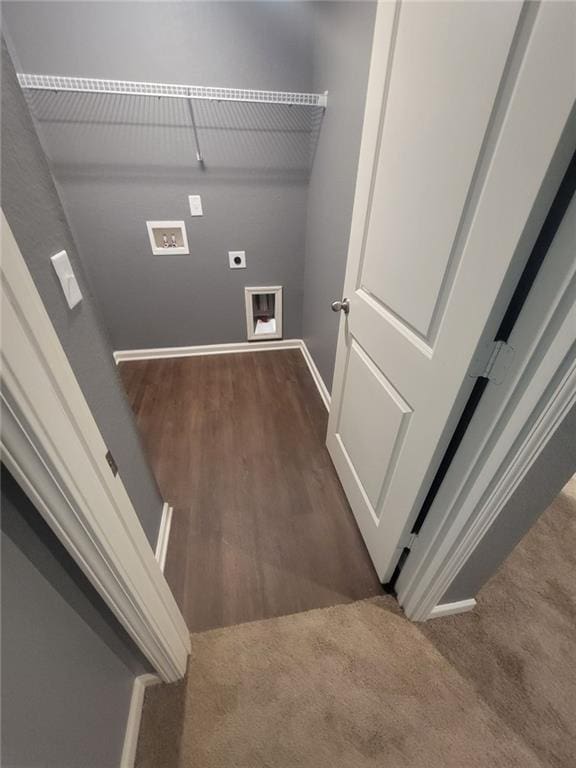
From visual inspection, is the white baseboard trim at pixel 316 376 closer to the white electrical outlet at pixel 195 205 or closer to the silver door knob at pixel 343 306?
the silver door knob at pixel 343 306

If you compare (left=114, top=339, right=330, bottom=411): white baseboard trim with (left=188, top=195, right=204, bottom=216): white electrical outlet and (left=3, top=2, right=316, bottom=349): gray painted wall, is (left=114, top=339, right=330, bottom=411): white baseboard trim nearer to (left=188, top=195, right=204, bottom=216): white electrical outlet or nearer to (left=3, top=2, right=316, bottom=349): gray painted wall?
(left=3, top=2, right=316, bottom=349): gray painted wall

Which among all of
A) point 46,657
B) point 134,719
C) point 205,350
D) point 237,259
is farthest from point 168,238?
point 134,719

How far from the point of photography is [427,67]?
74 centimetres

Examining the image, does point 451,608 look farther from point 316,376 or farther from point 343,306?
point 316,376

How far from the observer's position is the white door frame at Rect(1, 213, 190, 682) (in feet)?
1.35

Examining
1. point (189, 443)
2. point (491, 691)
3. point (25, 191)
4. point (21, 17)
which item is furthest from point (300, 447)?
point (21, 17)

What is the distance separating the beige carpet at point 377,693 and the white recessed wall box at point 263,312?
2.07 m

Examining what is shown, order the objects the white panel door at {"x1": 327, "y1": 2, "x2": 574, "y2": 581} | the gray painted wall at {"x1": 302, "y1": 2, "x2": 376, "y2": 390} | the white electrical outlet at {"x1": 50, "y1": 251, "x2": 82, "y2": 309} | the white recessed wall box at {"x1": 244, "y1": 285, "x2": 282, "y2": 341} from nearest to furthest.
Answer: the white panel door at {"x1": 327, "y1": 2, "x2": 574, "y2": 581} → the white electrical outlet at {"x1": 50, "y1": 251, "x2": 82, "y2": 309} → the gray painted wall at {"x1": 302, "y1": 2, "x2": 376, "y2": 390} → the white recessed wall box at {"x1": 244, "y1": 285, "x2": 282, "y2": 341}

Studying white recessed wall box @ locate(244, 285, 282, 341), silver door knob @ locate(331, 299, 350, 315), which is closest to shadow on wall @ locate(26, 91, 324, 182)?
white recessed wall box @ locate(244, 285, 282, 341)

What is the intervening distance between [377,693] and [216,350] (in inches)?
93.1

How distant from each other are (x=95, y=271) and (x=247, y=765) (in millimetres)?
2638

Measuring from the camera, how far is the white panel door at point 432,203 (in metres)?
0.52

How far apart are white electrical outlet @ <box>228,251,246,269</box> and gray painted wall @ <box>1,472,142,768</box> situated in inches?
85.7

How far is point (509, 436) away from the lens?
670 mm
